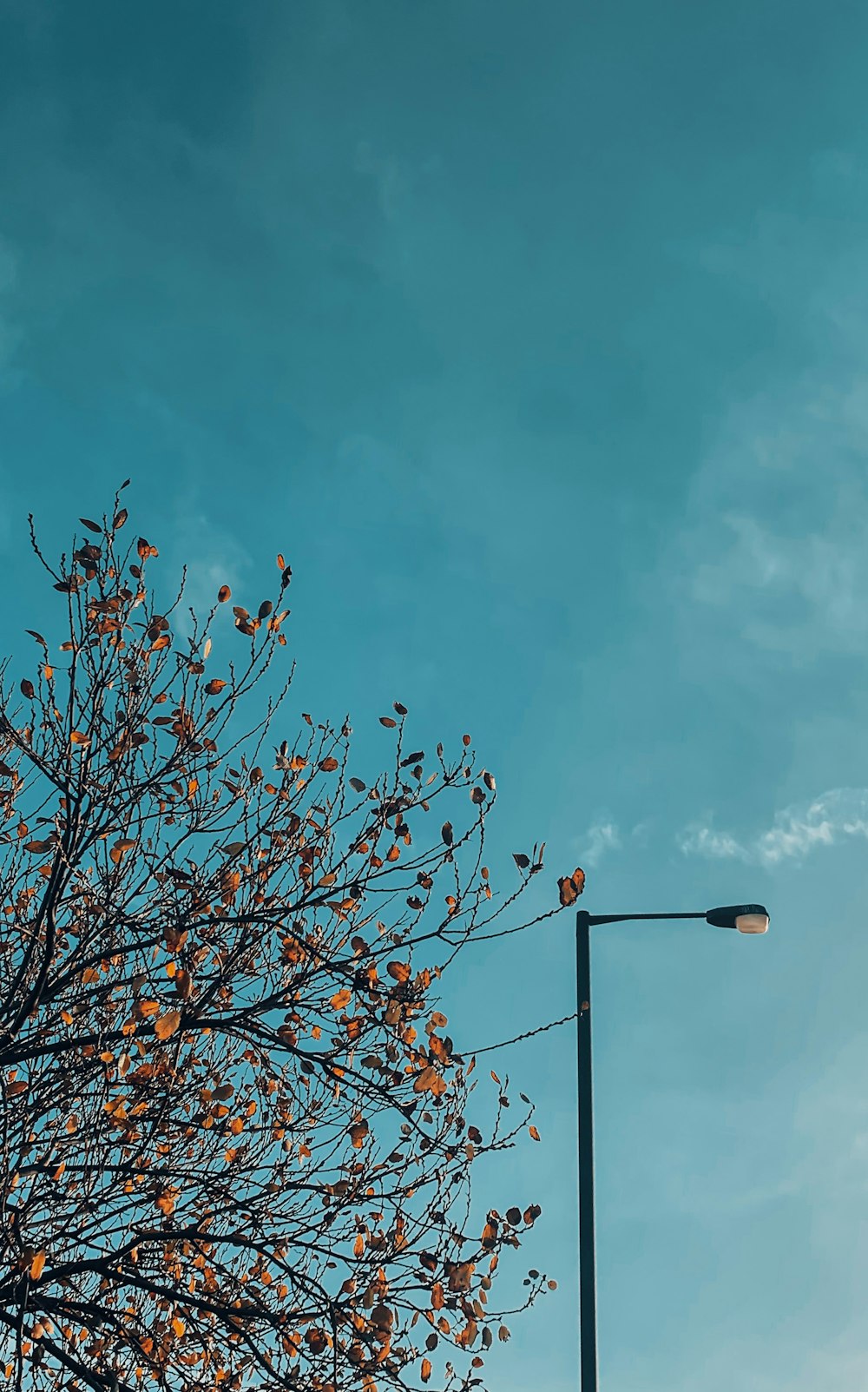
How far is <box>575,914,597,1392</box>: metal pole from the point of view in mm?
8984

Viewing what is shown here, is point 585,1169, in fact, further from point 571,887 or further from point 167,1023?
point 167,1023

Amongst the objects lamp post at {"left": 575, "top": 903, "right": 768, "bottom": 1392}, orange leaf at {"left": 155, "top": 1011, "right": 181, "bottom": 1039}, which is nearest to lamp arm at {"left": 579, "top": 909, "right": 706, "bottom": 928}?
lamp post at {"left": 575, "top": 903, "right": 768, "bottom": 1392}

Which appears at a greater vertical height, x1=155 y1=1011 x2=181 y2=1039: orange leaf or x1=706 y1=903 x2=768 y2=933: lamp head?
x1=706 y1=903 x2=768 y2=933: lamp head

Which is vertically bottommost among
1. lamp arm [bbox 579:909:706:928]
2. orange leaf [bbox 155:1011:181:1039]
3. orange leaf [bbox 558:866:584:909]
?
orange leaf [bbox 155:1011:181:1039]

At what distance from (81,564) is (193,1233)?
394 cm

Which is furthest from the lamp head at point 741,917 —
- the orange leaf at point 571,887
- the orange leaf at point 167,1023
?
the orange leaf at point 167,1023

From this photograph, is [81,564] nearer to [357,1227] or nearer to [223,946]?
[223,946]

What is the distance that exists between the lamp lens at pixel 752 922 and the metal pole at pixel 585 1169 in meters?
1.36

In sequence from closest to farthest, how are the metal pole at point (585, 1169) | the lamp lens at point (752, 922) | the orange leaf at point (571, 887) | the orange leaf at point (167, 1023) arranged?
the orange leaf at point (167, 1023) → the orange leaf at point (571, 887) → the metal pole at point (585, 1169) → the lamp lens at point (752, 922)

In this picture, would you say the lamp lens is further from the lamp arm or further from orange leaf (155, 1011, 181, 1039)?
orange leaf (155, 1011, 181, 1039)

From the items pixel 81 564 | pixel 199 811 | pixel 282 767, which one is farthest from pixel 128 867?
pixel 81 564

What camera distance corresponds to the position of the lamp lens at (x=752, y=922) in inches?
431

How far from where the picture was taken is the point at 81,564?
25.3 ft

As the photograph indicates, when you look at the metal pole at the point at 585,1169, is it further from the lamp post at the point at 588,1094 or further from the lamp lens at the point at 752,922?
the lamp lens at the point at 752,922
